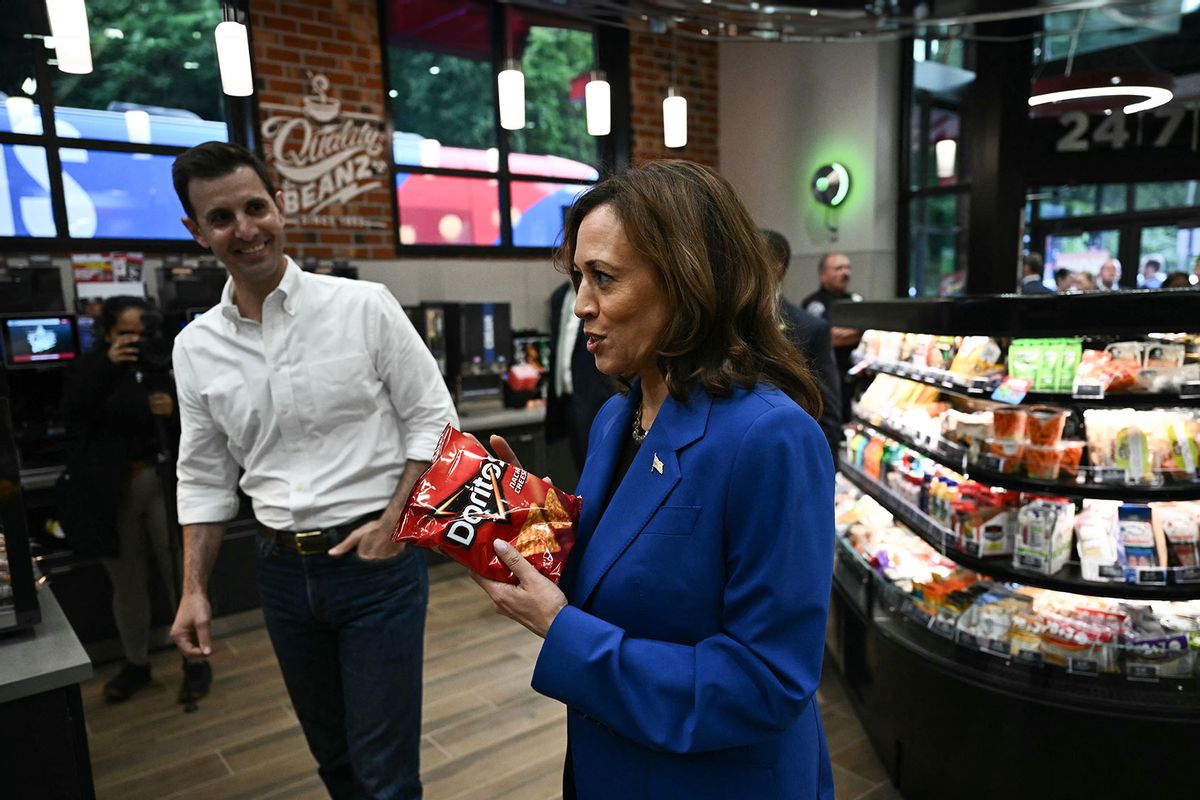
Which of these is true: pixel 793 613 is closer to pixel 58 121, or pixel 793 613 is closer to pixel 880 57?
pixel 58 121

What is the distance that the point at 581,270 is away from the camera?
117cm

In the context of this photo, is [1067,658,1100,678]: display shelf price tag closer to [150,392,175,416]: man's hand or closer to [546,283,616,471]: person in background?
[546,283,616,471]: person in background

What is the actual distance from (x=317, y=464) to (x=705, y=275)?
1246 mm

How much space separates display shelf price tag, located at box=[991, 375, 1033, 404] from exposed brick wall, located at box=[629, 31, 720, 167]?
4911 millimetres

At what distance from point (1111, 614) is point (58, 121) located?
557cm

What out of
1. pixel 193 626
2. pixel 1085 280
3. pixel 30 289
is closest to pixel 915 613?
pixel 193 626

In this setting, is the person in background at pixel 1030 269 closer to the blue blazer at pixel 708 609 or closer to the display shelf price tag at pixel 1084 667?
the display shelf price tag at pixel 1084 667

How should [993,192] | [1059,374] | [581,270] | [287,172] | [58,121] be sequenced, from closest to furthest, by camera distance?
[581,270] < [1059,374] < [58,121] < [287,172] < [993,192]

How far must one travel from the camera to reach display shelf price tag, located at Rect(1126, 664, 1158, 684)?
86.4 inches

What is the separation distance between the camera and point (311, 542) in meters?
1.88

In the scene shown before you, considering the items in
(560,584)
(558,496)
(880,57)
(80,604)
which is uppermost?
(880,57)

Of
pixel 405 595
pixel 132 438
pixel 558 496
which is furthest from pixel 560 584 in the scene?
pixel 132 438

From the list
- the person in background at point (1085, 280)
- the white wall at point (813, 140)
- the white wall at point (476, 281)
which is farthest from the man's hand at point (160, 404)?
the person in background at point (1085, 280)

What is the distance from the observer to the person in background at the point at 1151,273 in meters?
7.71
